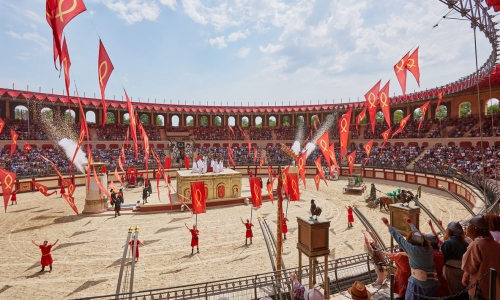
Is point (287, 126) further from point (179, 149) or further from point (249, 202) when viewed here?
point (249, 202)

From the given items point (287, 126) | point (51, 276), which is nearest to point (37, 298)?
point (51, 276)

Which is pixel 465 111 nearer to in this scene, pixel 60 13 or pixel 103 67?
pixel 103 67

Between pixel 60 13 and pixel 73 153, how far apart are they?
95.5ft

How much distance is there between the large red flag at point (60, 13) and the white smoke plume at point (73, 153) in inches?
948

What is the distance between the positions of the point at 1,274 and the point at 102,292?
178 inches

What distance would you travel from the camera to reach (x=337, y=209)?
1919 centimetres

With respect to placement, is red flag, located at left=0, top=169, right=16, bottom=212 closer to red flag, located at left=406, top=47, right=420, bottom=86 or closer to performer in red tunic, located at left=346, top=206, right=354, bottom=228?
performer in red tunic, located at left=346, top=206, right=354, bottom=228

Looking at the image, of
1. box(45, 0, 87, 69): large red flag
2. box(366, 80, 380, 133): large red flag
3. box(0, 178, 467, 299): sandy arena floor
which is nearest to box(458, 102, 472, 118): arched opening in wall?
box(0, 178, 467, 299): sandy arena floor

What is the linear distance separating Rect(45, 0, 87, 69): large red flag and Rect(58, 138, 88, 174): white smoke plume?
2408 centimetres

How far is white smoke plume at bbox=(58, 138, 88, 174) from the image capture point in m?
28.3

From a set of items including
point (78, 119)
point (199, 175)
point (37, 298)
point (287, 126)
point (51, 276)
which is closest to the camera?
point (37, 298)

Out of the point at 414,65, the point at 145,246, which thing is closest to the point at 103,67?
the point at 145,246

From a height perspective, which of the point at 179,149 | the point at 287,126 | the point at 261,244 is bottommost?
the point at 261,244

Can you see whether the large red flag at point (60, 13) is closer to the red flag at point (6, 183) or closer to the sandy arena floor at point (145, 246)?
the sandy arena floor at point (145, 246)
